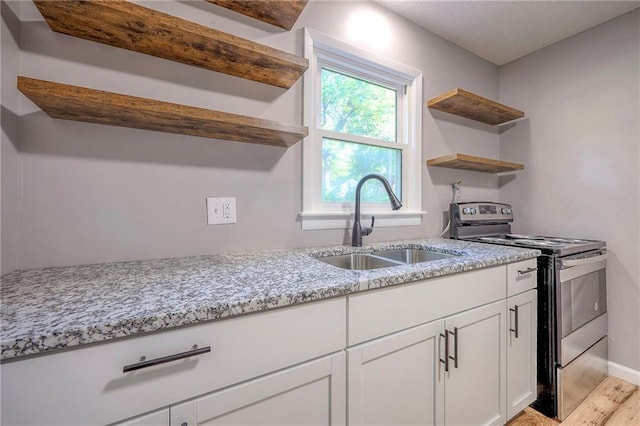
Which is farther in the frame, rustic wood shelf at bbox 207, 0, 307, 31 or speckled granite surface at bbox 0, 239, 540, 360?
rustic wood shelf at bbox 207, 0, 307, 31

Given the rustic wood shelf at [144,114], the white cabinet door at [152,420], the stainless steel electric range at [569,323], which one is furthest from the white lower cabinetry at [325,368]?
the rustic wood shelf at [144,114]

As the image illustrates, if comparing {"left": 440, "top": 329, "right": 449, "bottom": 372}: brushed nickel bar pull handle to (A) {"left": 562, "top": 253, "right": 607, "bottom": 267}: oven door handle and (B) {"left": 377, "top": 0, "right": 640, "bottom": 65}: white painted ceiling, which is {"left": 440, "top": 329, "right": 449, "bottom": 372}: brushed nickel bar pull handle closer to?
(A) {"left": 562, "top": 253, "right": 607, "bottom": 267}: oven door handle

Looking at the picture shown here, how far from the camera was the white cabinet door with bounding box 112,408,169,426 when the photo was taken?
23.2 inches

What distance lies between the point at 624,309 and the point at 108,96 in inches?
117

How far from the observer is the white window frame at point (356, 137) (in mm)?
1490

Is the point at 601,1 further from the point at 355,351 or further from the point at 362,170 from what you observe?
the point at 355,351

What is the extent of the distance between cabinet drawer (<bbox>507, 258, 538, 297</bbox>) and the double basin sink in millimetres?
269

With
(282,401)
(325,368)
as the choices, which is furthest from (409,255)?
(282,401)

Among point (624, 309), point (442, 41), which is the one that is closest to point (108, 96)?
point (442, 41)

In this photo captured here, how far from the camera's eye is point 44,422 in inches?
20.7

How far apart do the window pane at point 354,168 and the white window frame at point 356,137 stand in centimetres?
4

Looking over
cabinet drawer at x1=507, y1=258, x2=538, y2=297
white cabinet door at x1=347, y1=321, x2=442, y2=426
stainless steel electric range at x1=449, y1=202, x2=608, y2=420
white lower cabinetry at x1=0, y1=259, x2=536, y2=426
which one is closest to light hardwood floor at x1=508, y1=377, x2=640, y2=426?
stainless steel electric range at x1=449, y1=202, x2=608, y2=420

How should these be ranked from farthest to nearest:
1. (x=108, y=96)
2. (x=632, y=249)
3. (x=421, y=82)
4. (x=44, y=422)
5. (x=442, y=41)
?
(x=442, y=41) < (x=421, y=82) < (x=632, y=249) < (x=108, y=96) < (x=44, y=422)

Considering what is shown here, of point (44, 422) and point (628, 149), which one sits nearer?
point (44, 422)
